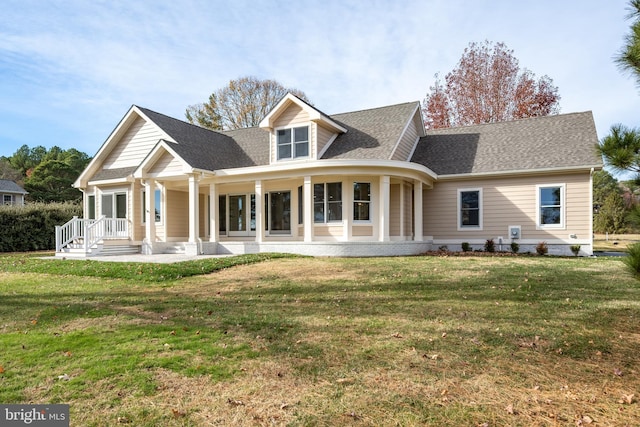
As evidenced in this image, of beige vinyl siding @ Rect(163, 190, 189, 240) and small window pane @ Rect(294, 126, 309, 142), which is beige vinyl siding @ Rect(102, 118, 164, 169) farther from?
small window pane @ Rect(294, 126, 309, 142)

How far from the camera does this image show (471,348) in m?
4.58

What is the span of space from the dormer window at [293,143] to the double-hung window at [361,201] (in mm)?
2661

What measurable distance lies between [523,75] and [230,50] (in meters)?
24.7

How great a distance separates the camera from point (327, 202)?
52.3 feet

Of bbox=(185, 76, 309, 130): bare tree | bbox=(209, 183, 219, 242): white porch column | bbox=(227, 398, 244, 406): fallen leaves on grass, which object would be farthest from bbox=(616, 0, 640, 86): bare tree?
bbox=(185, 76, 309, 130): bare tree

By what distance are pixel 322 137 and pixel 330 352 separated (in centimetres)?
1329

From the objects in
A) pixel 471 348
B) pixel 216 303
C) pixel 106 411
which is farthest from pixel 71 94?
pixel 471 348

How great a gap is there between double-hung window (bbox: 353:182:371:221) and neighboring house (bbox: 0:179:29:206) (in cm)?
4224

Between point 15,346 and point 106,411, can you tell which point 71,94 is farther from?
point 106,411

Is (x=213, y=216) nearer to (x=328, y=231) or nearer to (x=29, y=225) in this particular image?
(x=328, y=231)

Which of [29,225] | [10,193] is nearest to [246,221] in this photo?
[29,225]

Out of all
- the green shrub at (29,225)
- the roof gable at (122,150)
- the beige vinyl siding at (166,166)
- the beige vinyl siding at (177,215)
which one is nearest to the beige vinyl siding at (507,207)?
the beige vinyl siding at (166,166)

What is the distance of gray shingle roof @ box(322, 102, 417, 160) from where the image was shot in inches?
635

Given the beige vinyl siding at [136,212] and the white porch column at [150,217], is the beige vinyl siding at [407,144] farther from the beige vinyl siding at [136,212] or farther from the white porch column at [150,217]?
the beige vinyl siding at [136,212]
